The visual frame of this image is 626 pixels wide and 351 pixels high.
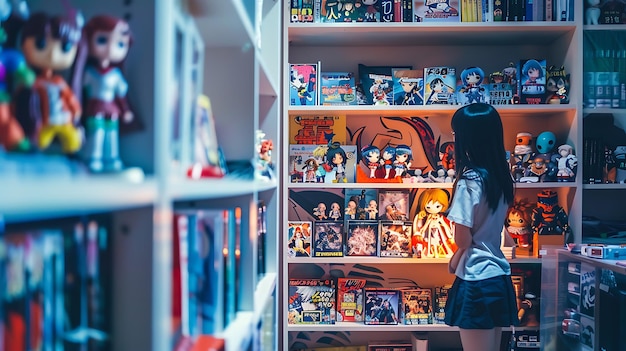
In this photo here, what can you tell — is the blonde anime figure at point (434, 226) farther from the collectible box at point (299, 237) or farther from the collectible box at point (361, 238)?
the collectible box at point (299, 237)

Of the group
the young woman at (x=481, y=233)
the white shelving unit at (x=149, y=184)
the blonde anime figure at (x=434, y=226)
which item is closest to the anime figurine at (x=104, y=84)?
the white shelving unit at (x=149, y=184)

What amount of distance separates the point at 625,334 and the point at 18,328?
2.17 meters

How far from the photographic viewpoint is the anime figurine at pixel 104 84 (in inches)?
25.8

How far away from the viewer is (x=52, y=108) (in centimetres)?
57

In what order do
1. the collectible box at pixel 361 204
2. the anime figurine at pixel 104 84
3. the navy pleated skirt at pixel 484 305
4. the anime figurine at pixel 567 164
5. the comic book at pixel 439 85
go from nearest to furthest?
the anime figurine at pixel 104 84, the navy pleated skirt at pixel 484 305, the anime figurine at pixel 567 164, the comic book at pixel 439 85, the collectible box at pixel 361 204

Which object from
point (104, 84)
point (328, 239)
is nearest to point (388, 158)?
point (328, 239)

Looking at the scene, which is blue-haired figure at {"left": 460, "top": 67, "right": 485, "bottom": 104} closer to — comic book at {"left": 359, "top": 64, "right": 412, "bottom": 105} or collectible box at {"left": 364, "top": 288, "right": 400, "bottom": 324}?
comic book at {"left": 359, "top": 64, "right": 412, "bottom": 105}

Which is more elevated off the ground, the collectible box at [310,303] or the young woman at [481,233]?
the young woman at [481,233]

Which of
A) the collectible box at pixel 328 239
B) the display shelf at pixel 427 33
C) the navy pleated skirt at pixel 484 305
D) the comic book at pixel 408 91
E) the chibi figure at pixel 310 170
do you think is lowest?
the navy pleated skirt at pixel 484 305

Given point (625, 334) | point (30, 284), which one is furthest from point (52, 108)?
point (625, 334)

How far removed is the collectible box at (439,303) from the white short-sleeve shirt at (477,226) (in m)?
0.58

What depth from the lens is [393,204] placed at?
285 centimetres

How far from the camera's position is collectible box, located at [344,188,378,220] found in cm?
282

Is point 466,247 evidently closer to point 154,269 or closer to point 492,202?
point 492,202
